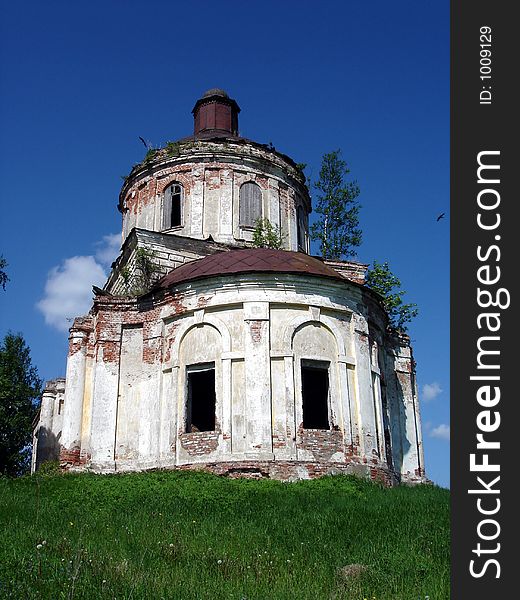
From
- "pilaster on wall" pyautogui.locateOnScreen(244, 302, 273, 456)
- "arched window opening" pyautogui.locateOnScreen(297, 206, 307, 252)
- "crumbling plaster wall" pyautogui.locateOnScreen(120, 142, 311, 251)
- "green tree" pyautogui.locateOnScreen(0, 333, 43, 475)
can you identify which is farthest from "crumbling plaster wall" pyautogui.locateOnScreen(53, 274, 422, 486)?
"green tree" pyautogui.locateOnScreen(0, 333, 43, 475)

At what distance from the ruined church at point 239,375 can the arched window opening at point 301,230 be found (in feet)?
17.8

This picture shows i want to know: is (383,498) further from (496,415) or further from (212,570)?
(496,415)

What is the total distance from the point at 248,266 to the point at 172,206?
7.21 metres

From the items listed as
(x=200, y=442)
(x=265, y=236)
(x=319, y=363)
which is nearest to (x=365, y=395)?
(x=319, y=363)

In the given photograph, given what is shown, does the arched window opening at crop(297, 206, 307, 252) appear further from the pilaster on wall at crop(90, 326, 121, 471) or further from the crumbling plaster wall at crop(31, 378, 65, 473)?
the crumbling plaster wall at crop(31, 378, 65, 473)

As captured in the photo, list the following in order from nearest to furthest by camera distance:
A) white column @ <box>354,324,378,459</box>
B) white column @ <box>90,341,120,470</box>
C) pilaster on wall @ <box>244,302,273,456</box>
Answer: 1. pilaster on wall @ <box>244,302,273,456</box>
2. white column @ <box>354,324,378,459</box>
3. white column @ <box>90,341,120,470</box>

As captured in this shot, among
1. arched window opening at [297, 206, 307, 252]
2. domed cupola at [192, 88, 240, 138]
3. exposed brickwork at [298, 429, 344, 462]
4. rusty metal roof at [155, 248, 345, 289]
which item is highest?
domed cupola at [192, 88, 240, 138]

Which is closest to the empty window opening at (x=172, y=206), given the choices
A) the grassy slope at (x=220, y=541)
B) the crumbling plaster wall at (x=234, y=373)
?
the crumbling plaster wall at (x=234, y=373)

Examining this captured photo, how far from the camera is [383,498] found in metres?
12.6

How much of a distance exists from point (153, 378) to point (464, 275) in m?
12.0

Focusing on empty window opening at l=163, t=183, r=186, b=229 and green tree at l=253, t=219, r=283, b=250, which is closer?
green tree at l=253, t=219, r=283, b=250

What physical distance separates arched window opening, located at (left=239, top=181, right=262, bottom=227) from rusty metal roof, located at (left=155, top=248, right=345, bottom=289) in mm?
4951

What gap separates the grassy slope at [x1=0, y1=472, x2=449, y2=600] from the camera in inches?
257

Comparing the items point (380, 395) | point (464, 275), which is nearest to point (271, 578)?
point (464, 275)
